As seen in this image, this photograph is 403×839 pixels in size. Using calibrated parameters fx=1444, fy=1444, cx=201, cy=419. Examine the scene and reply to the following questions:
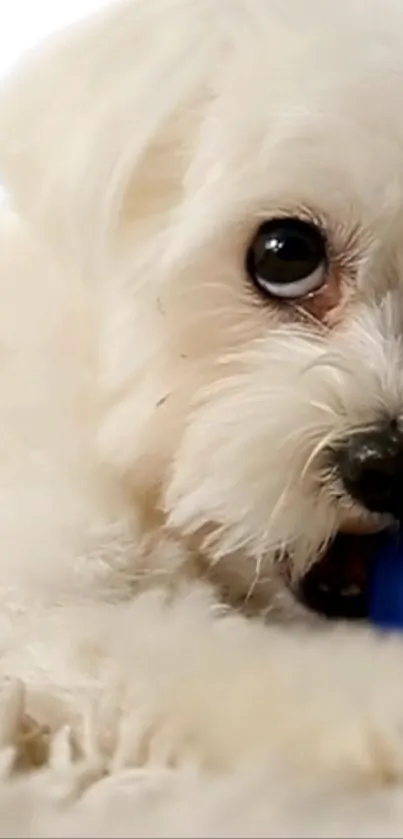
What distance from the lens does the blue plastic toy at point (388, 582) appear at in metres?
1.01

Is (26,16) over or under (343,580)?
over

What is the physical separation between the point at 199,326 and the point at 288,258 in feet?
0.28

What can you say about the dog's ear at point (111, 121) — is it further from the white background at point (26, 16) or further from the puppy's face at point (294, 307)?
the white background at point (26, 16)

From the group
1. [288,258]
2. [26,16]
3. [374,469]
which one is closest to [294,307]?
[288,258]

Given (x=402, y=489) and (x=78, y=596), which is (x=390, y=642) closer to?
(x=402, y=489)

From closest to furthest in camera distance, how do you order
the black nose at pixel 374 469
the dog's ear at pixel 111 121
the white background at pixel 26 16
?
the black nose at pixel 374 469 → the dog's ear at pixel 111 121 → the white background at pixel 26 16

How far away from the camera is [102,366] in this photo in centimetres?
112

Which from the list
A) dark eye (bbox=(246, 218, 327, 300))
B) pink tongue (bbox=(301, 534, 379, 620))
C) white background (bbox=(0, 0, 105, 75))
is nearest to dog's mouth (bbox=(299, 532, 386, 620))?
pink tongue (bbox=(301, 534, 379, 620))

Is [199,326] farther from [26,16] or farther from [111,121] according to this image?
[26,16]

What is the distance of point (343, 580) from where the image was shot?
1.08 m

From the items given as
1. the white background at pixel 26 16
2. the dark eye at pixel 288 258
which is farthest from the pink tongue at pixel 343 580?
the white background at pixel 26 16

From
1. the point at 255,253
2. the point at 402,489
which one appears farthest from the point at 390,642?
the point at 255,253

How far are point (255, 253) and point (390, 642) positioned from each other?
0.33m

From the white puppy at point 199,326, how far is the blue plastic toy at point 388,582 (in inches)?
0.9
